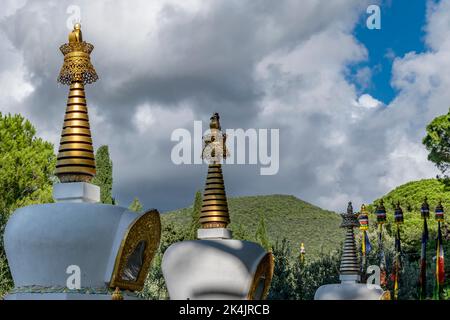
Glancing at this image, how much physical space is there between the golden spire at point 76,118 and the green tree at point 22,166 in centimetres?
1784

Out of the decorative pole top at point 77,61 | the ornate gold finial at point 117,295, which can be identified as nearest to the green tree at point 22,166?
the decorative pole top at point 77,61

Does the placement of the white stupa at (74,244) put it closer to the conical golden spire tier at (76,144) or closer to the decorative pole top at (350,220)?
the conical golden spire tier at (76,144)

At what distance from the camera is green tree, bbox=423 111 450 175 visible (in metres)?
56.8

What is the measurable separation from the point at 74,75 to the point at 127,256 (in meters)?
5.16

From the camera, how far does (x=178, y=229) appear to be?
5278 cm

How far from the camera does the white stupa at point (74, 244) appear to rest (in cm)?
1708

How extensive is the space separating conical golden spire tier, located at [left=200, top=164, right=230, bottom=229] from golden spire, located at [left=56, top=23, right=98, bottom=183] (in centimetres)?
707

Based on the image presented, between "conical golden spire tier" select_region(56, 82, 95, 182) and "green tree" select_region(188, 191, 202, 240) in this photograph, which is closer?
"conical golden spire tier" select_region(56, 82, 95, 182)

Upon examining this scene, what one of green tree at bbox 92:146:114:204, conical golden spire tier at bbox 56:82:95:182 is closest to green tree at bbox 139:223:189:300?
green tree at bbox 92:146:114:204

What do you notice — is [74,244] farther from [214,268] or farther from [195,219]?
[195,219]

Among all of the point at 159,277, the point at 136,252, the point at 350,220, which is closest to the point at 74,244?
the point at 136,252

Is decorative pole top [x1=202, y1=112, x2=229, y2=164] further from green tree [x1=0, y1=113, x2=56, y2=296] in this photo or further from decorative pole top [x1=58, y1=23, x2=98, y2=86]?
green tree [x1=0, y1=113, x2=56, y2=296]

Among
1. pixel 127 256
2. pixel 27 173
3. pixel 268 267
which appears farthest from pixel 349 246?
pixel 127 256
